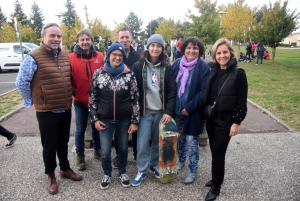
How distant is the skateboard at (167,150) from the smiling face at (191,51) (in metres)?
0.86

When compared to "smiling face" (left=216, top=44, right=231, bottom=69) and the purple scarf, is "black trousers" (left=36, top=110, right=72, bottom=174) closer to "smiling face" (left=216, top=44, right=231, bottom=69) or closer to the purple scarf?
the purple scarf

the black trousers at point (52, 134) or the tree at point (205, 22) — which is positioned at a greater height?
the tree at point (205, 22)

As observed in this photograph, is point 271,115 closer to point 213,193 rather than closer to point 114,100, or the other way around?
point 213,193

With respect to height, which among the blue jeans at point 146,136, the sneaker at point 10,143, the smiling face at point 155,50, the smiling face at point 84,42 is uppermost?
the smiling face at point 84,42

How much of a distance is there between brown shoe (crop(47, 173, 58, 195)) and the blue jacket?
1.85m

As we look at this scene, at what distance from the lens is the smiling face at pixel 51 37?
2.98 m

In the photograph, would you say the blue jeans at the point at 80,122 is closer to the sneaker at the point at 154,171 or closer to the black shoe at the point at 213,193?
the sneaker at the point at 154,171

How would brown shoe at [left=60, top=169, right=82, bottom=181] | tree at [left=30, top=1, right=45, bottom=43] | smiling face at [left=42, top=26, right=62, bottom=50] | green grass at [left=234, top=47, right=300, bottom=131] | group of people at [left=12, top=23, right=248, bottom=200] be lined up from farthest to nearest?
tree at [left=30, top=1, right=45, bottom=43] → green grass at [left=234, top=47, right=300, bottom=131] → brown shoe at [left=60, top=169, right=82, bottom=181] → smiling face at [left=42, top=26, right=62, bottom=50] → group of people at [left=12, top=23, right=248, bottom=200]

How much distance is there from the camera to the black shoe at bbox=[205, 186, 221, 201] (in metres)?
3.05

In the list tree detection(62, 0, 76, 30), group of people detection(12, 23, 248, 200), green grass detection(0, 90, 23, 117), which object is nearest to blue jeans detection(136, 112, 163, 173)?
group of people detection(12, 23, 248, 200)

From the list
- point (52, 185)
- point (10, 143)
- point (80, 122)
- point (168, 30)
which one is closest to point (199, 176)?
point (80, 122)

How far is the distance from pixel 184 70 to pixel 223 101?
71 cm

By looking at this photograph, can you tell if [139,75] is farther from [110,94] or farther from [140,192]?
[140,192]

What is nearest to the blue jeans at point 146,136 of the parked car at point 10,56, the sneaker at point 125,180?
the sneaker at point 125,180
